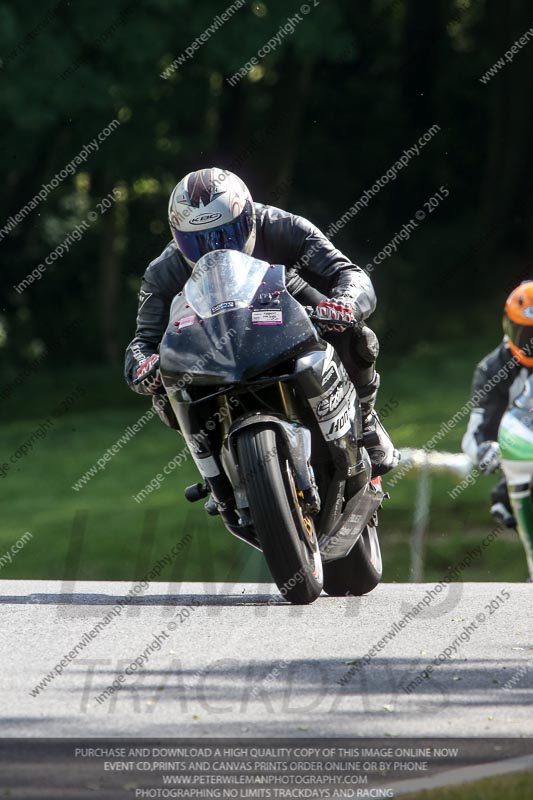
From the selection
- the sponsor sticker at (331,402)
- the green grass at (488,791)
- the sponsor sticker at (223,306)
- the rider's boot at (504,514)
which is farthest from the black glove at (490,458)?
the green grass at (488,791)

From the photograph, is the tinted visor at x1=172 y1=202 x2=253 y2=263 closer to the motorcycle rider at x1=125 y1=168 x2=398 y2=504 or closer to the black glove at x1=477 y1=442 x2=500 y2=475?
the motorcycle rider at x1=125 y1=168 x2=398 y2=504

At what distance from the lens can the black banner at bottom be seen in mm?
3639

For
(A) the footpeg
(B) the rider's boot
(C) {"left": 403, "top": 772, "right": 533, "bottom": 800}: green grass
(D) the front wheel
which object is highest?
(C) {"left": 403, "top": 772, "right": 533, "bottom": 800}: green grass

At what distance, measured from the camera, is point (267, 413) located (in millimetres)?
5629

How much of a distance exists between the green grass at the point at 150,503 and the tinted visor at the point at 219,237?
9.87 feet

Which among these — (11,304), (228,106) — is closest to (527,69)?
(228,106)

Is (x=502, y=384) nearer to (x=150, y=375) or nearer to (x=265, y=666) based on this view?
(x=150, y=375)

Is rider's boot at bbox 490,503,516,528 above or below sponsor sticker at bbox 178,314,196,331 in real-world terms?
below

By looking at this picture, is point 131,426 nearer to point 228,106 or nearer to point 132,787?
point 228,106

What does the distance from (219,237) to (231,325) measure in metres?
0.57

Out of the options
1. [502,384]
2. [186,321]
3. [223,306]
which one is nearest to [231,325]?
[223,306]

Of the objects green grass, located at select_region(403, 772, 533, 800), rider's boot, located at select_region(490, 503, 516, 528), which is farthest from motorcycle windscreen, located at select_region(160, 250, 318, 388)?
rider's boot, located at select_region(490, 503, 516, 528)

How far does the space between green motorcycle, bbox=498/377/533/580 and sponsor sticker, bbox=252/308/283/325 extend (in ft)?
10.7

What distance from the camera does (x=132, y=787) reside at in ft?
12.0
